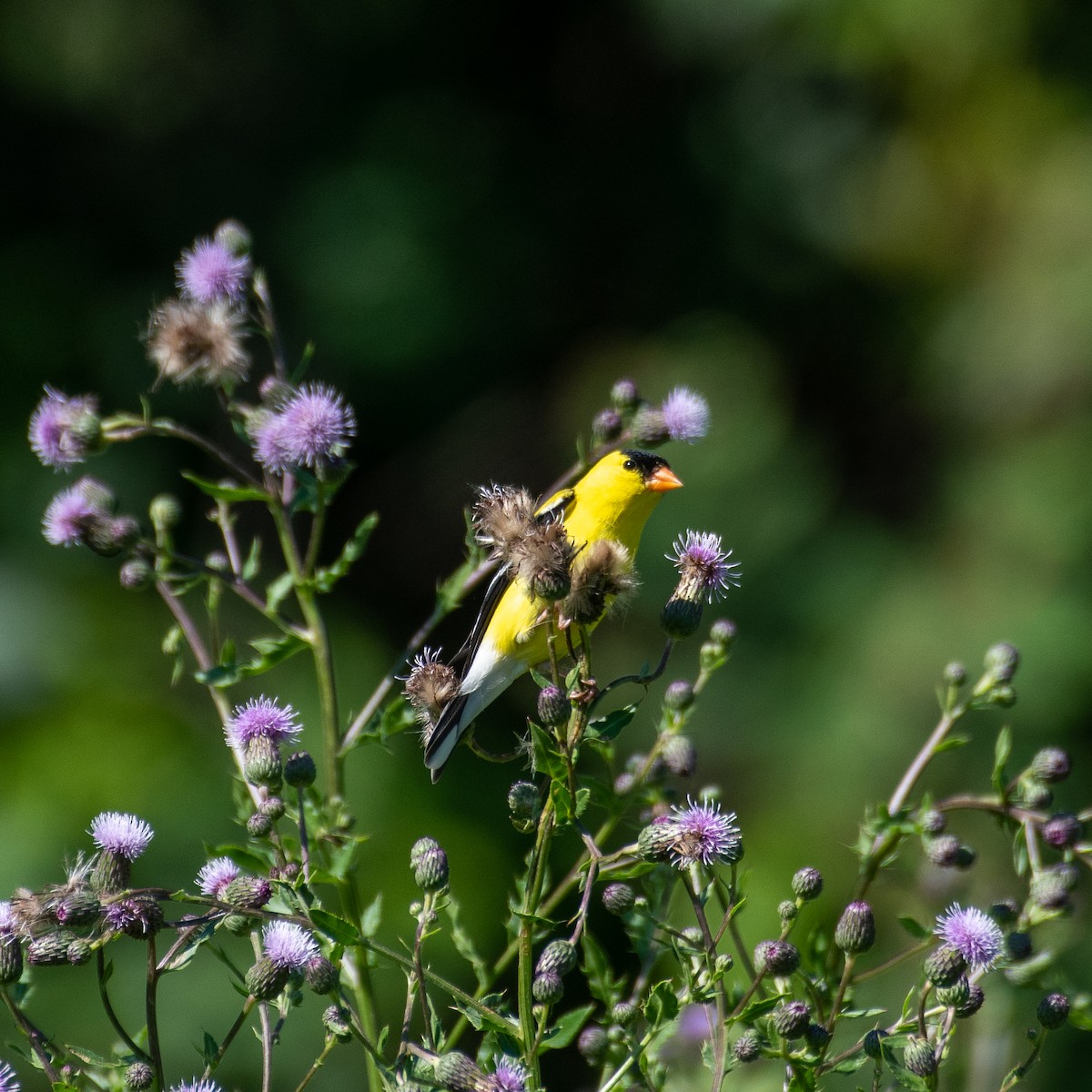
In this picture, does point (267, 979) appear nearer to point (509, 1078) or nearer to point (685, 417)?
point (509, 1078)

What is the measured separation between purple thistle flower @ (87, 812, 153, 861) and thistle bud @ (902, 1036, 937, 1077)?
608 mm

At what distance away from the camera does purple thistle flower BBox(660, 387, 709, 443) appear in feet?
5.13

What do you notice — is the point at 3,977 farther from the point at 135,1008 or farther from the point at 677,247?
the point at 677,247

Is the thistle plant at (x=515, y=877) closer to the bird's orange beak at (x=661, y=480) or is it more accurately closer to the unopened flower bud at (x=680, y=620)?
the unopened flower bud at (x=680, y=620)

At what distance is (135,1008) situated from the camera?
347 cm

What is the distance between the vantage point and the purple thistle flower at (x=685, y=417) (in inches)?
61.5

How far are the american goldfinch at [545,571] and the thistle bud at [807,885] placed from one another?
10.8 inches

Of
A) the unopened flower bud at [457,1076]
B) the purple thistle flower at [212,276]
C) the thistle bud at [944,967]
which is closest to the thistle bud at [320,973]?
the unopened flower bud at [457,1076]

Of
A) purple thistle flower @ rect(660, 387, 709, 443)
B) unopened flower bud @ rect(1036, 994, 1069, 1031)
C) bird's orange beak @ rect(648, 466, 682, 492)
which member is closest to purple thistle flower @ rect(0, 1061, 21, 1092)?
unopened flower bud @ rect(1036, 994, 1069, 1031)

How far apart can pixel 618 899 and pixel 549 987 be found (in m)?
0.21

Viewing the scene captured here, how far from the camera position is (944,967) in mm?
1068

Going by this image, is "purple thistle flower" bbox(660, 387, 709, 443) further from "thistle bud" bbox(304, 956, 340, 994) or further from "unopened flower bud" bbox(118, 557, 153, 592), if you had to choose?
"thistle bud" bbox(304, 956, 340, 994)

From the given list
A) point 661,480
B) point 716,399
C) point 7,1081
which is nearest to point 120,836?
point 7,1081

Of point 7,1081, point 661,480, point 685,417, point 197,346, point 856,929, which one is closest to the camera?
point 7,1081
